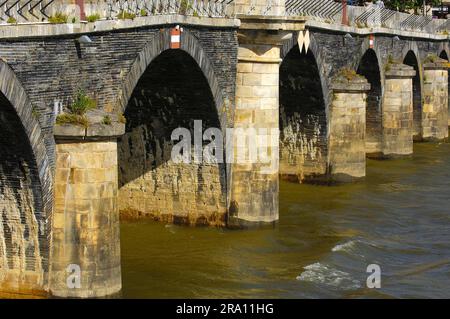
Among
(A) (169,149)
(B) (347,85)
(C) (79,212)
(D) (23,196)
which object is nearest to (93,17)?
(D) (23,196)

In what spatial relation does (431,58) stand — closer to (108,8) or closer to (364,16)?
(364,16)

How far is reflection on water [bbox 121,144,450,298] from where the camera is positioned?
29297 millimetres

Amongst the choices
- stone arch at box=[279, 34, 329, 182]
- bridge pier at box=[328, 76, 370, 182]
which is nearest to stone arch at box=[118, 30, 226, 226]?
stone arch at box=[279, 34, 329, 182]

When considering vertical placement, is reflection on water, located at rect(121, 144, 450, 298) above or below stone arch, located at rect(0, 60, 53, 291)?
below

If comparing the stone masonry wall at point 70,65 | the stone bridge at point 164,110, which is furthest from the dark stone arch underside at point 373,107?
the stone masonry wall at point 70,65

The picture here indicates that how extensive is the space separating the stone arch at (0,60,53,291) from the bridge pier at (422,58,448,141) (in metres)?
40.9

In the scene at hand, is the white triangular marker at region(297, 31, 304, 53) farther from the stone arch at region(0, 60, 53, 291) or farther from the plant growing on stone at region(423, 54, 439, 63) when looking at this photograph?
the plant growing on stone at region(423, 54, 439, 63)

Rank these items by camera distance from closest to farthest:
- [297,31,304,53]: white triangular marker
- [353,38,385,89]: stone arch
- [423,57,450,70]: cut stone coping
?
1. [297,31,304,53]: white triangular marker
2. [353,38,385,89]: stone arch
3. [423,57,450,70]: cut stone coping

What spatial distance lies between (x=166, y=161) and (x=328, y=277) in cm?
788

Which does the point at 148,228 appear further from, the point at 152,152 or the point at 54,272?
the point at 54,272

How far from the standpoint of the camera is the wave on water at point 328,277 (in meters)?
30.0

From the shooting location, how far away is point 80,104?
25.8 metres

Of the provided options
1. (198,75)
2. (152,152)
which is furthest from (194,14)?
(152,152)

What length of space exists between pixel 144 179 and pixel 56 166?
11.3 m
